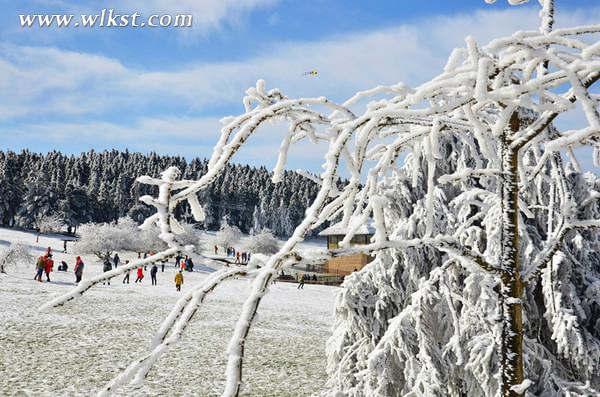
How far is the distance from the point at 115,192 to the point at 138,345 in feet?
280

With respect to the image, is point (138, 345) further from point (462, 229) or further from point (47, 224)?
point (47, 224)

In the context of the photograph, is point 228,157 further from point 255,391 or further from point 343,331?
point 255,391

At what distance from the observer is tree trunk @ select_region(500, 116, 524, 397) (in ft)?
5.28

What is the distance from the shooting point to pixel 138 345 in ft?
53.7

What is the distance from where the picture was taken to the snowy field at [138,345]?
41.0ft

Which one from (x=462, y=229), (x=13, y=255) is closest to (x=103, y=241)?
(x=13, y=255)

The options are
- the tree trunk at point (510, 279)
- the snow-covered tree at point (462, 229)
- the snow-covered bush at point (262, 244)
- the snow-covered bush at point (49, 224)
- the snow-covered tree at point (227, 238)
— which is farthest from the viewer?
the snow-covered tree at point (227, 238)

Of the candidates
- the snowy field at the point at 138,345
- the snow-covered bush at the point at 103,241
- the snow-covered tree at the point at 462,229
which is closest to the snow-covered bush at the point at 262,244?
the snow-covered bush at the point at 103,241

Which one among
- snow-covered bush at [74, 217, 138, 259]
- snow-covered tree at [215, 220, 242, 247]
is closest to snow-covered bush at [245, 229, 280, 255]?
snow-covered tree at [215, 220, 242, 247]

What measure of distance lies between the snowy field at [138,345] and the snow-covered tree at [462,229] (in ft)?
5.93

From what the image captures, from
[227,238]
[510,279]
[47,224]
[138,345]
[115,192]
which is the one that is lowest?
[138,345]

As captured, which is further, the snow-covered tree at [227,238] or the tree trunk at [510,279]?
the snow-covered tree at [227,238]

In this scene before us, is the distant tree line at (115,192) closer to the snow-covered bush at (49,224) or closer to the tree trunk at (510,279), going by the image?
the snow-covered bush at (49,224)

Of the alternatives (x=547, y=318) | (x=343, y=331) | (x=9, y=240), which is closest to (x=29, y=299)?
(x=343, y=331)
